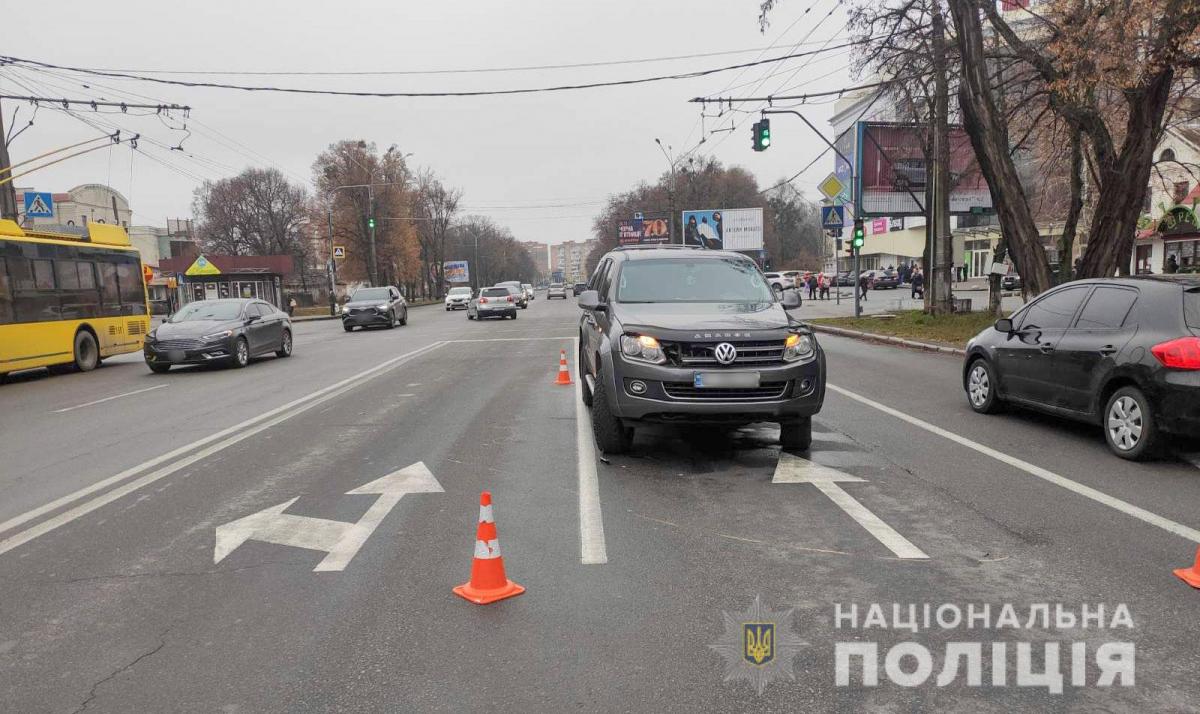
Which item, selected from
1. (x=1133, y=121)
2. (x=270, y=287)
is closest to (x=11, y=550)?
(x=1133, y=121)

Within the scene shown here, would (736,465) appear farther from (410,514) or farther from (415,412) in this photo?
(415,412)

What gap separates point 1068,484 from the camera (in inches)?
229

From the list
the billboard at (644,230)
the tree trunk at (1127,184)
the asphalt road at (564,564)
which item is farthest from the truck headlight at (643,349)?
the billboard at (644,230)

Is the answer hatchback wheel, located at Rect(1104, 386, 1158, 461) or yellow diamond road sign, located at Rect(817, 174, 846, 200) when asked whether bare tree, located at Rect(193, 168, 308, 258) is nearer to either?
yellow diamond road sign, located at Rect(817, 174, 846, 200)

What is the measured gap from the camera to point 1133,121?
534 inches

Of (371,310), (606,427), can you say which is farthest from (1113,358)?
(371,310)

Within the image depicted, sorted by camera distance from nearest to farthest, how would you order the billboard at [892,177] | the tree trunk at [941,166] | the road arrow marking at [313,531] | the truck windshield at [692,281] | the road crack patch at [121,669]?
the road crack patch at [121,669] → the road arrow marking at [313,531] → the truck windshield at [692,281] → the tree trunk at [941,166] → the billboard at [892,177]

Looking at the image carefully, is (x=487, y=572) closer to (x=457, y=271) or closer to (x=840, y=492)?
(x=840, y=492)

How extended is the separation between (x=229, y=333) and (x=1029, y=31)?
61.0 ft

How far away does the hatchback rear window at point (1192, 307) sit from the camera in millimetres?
6129

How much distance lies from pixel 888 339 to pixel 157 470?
1551 centimetres

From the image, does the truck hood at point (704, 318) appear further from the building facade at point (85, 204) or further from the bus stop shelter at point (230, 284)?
the building facade at point (85, 204)

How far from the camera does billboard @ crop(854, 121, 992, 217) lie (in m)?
29.1

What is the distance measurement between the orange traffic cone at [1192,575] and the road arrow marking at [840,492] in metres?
1.20
